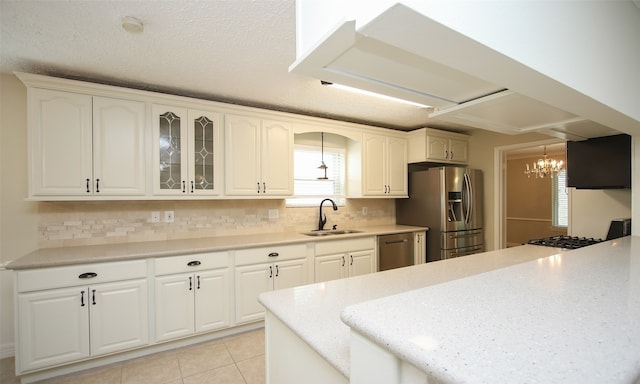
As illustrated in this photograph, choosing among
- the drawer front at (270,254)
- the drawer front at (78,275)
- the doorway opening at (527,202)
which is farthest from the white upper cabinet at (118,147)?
the doorway opening at (527,202)

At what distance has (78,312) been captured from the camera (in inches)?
85.3

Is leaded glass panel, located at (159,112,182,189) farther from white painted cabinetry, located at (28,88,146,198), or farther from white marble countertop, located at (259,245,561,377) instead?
white marble countertop, located at (259,245,561,377)

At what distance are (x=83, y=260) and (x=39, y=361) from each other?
75 centimetres

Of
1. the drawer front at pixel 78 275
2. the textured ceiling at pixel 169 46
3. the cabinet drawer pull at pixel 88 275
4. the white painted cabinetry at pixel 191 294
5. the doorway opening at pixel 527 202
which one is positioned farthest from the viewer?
the doorway opening at pixel 527 202

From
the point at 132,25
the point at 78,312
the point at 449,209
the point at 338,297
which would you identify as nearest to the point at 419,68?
the point at 338,297

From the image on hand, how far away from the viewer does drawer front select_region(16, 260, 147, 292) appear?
2037mm

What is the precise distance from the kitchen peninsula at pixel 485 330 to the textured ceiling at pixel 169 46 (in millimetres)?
1626

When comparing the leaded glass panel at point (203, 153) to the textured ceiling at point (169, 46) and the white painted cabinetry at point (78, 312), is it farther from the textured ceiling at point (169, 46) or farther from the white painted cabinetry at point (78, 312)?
the white painted cabinetry at point (78, 312)

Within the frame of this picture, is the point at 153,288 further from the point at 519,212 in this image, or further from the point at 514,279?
the point at 519,212

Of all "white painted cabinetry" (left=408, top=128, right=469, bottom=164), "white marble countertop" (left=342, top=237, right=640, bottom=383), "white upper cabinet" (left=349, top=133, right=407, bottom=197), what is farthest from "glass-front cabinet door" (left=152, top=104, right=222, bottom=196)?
"white painted cabinetry" (left=408, top=128, right=469, bottom=164)

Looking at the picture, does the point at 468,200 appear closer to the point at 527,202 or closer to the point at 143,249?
the point at 143,249

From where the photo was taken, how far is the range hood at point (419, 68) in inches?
24.4

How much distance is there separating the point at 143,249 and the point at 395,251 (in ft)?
9.02

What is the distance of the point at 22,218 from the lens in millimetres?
2449
